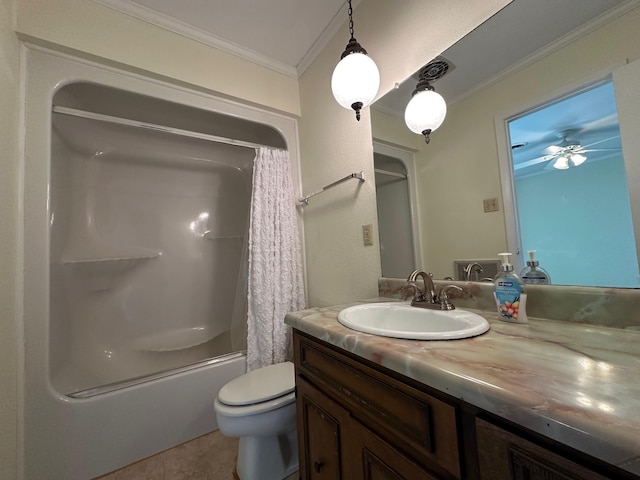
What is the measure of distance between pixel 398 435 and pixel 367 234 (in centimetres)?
88

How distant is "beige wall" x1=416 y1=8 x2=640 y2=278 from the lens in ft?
2.08

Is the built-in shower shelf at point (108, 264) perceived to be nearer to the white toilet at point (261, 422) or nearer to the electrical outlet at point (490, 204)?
the white toilet at point (261, 422)

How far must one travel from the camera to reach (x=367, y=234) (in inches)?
50.0

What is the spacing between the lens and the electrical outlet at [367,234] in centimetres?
125

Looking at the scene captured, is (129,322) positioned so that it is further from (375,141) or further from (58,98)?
(375,141)

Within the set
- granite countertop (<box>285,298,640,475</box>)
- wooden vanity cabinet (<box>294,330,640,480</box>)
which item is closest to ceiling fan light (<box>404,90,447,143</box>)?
granite countertop (<box>285,298,640,475</box>)

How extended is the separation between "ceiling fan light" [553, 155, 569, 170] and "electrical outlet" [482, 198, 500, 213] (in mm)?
172

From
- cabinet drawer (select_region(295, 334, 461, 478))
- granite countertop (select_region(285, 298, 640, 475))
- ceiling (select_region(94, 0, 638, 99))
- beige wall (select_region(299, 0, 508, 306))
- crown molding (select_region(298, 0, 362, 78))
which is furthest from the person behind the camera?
crown molding (select_region(298, 0, 362, 78))

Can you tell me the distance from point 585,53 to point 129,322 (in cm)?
258

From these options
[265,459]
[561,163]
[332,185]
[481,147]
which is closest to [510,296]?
[561,163]

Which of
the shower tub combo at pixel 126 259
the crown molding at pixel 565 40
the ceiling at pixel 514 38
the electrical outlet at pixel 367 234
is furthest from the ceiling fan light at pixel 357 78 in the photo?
the shower tub combo at pixel 126 259

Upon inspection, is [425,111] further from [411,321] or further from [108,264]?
[108,264]

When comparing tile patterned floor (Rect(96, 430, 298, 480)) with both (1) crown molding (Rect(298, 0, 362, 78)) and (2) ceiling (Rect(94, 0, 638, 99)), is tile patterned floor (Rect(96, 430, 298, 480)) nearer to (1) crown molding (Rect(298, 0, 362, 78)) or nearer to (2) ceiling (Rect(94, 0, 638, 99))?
(2) ceiling (Rect(94, 0, 638, 99))

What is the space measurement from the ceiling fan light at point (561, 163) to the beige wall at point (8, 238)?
189 cm
